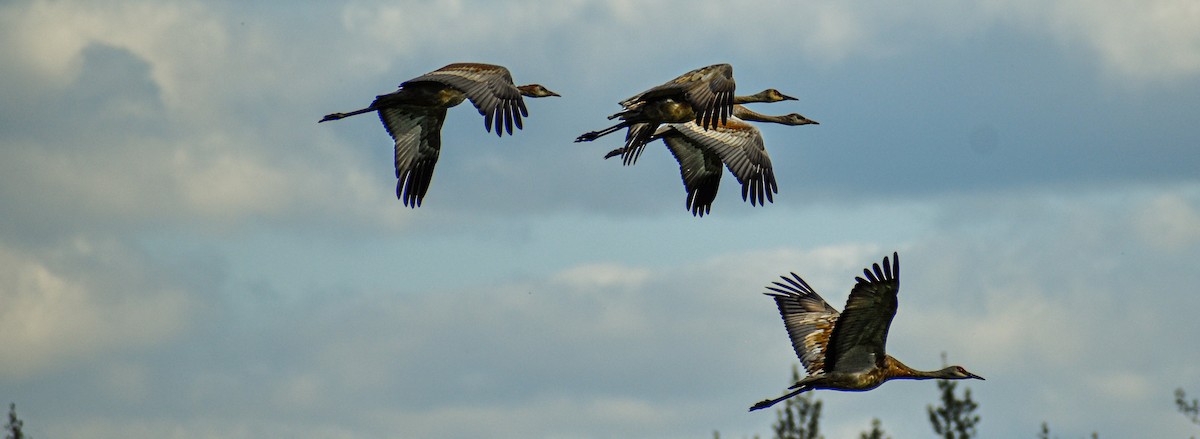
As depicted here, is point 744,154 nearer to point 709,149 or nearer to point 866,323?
point 709,149

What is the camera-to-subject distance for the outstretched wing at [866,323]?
2174 cm

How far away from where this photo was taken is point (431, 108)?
25.8 meters

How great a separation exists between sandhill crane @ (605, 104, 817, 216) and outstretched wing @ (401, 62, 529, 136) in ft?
13.0

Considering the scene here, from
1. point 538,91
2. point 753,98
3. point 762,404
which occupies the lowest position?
point 762,404

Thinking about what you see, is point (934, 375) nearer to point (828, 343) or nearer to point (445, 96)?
point (828, 343)

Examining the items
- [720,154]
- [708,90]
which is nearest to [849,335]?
Answer: [708,90]

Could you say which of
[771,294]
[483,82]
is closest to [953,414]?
[771,294]

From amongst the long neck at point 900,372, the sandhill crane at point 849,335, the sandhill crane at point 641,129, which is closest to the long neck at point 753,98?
the sandhill crane at point 641,129

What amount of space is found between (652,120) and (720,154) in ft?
7.91

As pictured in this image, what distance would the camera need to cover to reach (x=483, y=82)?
23531 millimetres

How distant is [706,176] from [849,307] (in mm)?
6614

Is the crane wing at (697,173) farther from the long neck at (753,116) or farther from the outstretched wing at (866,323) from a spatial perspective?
the outstretched wing at (866,323)

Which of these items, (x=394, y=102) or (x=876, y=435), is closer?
(x=394, y=102)

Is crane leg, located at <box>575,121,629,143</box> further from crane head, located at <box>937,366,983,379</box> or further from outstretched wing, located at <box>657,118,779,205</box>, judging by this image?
crane head, located at <box>937,366,983,379</box>
